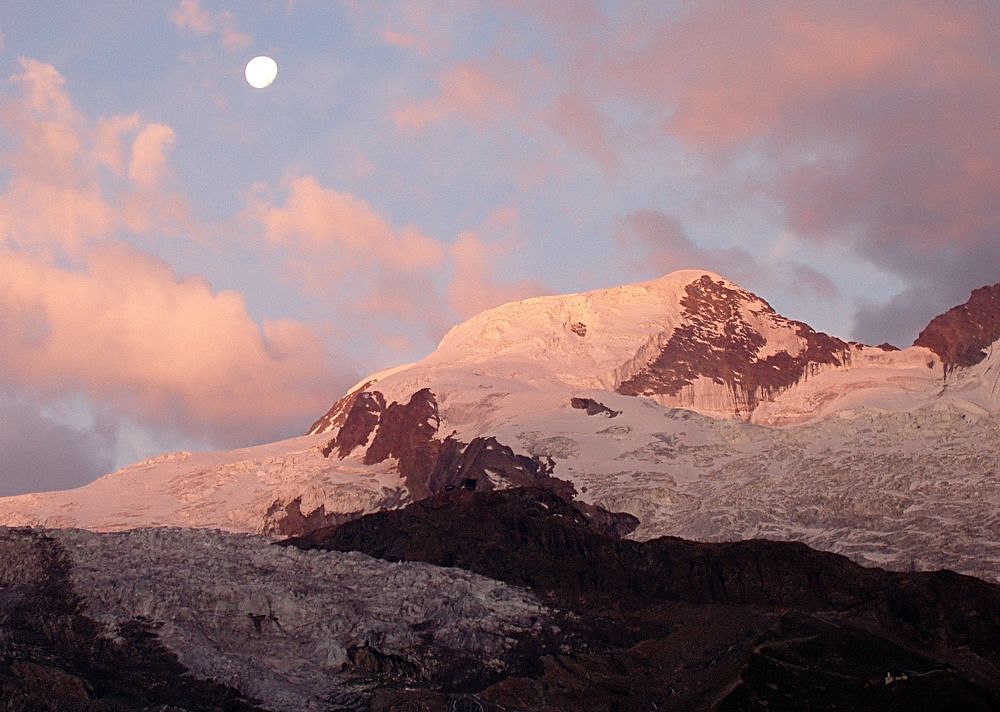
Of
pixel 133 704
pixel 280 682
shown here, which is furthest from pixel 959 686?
pixel 133 704

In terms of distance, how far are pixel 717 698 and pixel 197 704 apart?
52.4 meters

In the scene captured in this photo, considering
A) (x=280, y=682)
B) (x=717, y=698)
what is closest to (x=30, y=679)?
(x=280, y=682)

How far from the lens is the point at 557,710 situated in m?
198

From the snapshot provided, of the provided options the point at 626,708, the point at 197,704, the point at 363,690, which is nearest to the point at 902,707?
the point at 626,708

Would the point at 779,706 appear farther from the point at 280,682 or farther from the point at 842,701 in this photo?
the point at 280,682

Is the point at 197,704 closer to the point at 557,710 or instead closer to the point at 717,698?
the point at 557,710

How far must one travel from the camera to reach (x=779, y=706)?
194 metres

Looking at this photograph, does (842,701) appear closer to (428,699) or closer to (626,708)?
(626,708)

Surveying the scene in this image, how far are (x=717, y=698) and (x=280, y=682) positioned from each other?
4506 cm

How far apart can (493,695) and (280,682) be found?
22.1m

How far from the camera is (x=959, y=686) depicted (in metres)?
196

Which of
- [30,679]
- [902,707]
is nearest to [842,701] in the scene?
[902,707]

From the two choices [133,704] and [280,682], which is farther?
[280,682]

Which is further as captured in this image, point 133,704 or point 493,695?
point 493,695
